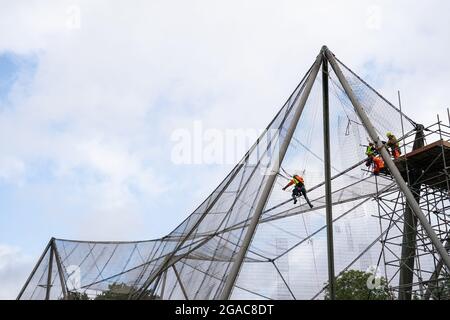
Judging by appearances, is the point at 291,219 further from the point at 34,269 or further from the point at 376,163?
A: the point at 34,269

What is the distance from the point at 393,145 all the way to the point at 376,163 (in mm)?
815

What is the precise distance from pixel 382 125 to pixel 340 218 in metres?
2.74

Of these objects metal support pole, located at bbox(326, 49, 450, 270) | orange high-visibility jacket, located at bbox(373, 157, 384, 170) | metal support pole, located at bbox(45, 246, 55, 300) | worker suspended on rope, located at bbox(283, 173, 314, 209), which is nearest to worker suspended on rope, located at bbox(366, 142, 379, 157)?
orange high-visibility jacket, located at bbox(373, 157, 384, 170)

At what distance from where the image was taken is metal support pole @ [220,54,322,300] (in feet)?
32.3

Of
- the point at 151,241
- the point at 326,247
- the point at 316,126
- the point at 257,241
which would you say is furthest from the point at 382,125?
the point at 151,241

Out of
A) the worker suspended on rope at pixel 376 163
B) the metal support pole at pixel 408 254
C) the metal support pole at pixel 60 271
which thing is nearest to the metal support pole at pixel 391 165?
Answer: the worker suspended on rope at pixel 376 163

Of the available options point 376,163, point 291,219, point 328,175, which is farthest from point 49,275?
point 376,163

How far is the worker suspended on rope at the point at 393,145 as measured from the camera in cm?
1387

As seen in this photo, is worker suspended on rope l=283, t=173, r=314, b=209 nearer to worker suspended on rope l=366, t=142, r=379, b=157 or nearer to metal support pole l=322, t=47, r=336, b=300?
metal support pole l=322, t=47, r=336, b=300

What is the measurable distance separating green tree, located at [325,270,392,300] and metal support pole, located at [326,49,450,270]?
11.6 ft

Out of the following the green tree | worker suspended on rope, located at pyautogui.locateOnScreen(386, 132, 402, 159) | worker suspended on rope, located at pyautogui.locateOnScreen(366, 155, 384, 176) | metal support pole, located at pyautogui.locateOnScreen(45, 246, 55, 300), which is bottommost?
the green tree

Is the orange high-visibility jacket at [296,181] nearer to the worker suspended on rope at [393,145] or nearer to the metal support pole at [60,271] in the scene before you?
the worker suspended on rope at [393,145]

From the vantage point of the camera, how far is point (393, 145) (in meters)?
14.1
